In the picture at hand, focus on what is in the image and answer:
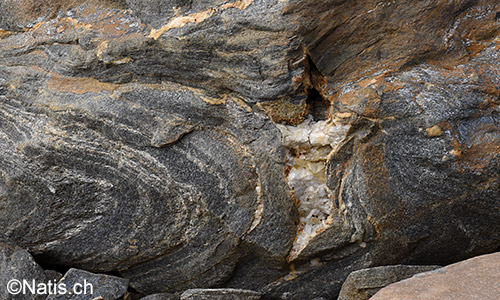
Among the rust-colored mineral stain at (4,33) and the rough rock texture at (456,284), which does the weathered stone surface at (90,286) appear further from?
the rust-colored mineral stain at (4,33)

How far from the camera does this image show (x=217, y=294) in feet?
14.0

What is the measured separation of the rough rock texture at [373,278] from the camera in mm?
4121

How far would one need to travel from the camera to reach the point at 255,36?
4.11 m

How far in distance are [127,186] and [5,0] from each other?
7.14 feet

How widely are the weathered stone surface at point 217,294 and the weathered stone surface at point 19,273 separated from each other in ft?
3.90

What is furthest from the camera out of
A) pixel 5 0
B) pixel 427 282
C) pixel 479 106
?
pixel 5 0

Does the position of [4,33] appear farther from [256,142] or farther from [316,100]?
[316,100]

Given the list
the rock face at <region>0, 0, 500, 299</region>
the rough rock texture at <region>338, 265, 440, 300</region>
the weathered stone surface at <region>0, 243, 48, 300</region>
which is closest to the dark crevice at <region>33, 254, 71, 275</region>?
the rock face at <region>0, 0, 500, 299</region>

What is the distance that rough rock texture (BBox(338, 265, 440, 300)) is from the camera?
4.12 m

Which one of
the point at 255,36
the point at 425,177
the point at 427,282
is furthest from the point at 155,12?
the point at 427,282

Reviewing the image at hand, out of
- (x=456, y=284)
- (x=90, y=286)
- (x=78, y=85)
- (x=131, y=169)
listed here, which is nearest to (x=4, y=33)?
(x=78, y=85)

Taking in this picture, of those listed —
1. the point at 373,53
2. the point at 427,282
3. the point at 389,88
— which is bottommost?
the point at 427,282

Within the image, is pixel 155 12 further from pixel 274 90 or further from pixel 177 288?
pixel 177 288

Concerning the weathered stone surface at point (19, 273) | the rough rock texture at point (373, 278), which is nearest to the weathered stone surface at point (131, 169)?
the weathered stone surface at point (19, 273)
